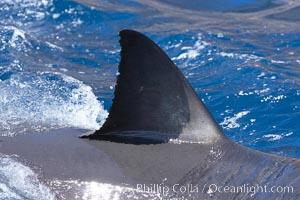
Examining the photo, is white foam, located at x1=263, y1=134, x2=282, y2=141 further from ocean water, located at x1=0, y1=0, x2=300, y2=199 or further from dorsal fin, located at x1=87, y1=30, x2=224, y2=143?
dorsal fin, located at x1=87, y1=30, x2=224, y2=143

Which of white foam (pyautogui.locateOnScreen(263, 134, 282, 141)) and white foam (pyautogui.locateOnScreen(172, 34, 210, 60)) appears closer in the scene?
white foam (pyautogui.locateOnScreen(263, 134, 282, 141))

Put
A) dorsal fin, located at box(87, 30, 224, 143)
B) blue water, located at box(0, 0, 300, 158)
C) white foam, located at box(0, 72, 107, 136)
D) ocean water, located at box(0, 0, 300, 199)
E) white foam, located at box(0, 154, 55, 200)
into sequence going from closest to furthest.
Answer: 1. white foam, located at box(0, 154, 55, 200)
2. dorsal fin, located at box(87, 30, 224, 143)
3. white foam, located at box(0, 72, 107, 136)
4. ocean water, located at box(0, 0, 300, 199)
5. blue water, located at box(0, 0, 300, 158)

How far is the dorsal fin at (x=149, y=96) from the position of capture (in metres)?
4.67

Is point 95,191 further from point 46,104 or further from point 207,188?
point 46,104

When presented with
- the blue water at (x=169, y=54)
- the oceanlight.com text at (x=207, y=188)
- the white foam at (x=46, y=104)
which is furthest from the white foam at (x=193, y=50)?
the oceanlight.com text at (x=207, y=188)

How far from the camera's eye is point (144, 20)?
37.2 feet

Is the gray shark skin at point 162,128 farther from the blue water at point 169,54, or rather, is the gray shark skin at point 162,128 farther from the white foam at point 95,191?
the blue water at point 169,54

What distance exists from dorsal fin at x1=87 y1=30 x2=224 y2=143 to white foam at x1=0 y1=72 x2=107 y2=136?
2.43 ft

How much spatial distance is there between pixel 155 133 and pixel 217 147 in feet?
1.49

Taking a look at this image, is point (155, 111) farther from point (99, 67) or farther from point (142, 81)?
point (99, 67)

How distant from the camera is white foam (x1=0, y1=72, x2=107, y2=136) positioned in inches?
208

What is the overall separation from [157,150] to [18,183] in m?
0.95

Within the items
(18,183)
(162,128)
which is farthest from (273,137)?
(18,183)

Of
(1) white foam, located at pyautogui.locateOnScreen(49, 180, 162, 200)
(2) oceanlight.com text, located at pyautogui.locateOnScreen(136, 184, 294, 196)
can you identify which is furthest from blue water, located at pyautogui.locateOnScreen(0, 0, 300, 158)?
(2) oceanlight.com text, located at pyautogui.locateOnScreen(136, 184, 294, 196)
